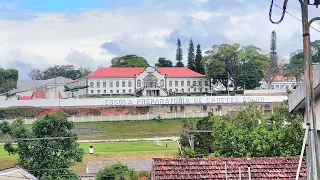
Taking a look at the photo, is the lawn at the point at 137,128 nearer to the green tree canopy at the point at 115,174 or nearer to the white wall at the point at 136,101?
the white wall at the point at 136,101

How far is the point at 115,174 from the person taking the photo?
782 inches

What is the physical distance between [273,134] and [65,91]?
5766 cm

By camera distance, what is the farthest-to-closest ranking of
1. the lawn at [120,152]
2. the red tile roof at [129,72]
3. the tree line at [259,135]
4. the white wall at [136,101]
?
the red tile roof at [129,72] < the white wall at [136,101] < the lawn at [120,152] < the tree line at [259,135]

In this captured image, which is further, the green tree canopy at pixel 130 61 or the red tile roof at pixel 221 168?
the green tree canopy at pixel 130 61

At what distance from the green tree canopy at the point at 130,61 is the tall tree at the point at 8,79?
18.3m

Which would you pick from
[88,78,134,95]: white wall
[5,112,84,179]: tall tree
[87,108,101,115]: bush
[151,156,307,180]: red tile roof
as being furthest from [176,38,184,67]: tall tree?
[151,156,307,180]: red tile roof

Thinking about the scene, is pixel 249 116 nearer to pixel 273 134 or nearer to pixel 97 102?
pixel 273 134

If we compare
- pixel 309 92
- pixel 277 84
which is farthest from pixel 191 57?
pixel 309 92

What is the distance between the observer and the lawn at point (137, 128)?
152ft

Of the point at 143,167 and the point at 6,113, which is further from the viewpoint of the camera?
the point at 6,113

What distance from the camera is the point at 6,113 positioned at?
54.0 metres

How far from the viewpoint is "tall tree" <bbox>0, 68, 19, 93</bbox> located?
248 feet

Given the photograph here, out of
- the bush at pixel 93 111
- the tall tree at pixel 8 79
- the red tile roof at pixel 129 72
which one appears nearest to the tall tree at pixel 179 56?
the red tile roof at pixel 129 72

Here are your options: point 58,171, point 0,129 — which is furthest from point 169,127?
point 58,171
